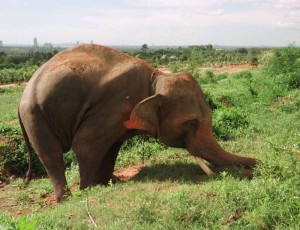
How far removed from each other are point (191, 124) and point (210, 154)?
0.58 m

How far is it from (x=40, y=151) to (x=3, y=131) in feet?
13.7

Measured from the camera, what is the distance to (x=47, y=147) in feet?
23.3

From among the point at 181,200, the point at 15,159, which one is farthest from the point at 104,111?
the point at 15,159

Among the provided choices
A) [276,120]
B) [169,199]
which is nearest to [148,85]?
[169,199]

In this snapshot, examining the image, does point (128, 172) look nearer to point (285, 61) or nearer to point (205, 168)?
point (205, 168)

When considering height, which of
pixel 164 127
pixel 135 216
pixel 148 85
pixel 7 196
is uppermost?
pixel 148 85

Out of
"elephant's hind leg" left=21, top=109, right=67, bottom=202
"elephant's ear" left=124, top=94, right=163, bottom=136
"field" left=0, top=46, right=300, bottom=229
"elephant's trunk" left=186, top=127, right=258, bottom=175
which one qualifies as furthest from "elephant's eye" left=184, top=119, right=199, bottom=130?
"elephant's hind leg" left=21, top=109, right=67, bottom=202

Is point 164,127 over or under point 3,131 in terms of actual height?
over

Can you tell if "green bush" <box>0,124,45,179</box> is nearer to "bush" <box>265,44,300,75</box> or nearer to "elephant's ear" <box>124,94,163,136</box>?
"elephant's ear" <box>124,94,163,136</box>

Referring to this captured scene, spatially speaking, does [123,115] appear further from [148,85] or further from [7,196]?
[7,196]

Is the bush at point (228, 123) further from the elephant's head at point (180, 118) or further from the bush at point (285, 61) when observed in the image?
the bush at point (285, 61)

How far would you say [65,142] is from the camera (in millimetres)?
7391

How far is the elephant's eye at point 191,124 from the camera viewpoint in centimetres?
689

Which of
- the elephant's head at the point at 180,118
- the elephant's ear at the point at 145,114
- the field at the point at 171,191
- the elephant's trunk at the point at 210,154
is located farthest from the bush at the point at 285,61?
the elephant's ear at the point at 145,114
